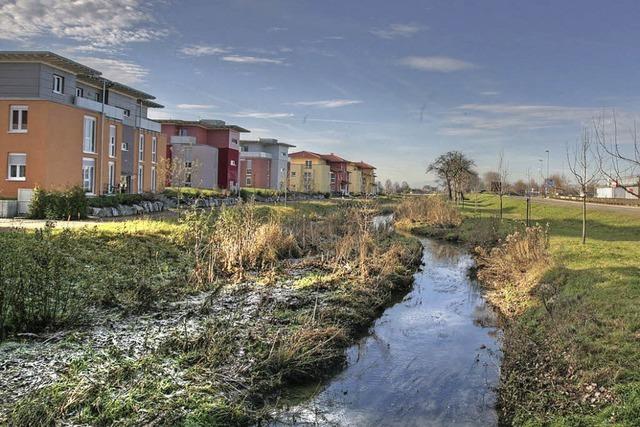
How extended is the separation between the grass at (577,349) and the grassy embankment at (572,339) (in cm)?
1

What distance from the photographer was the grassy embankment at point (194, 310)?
6086mm

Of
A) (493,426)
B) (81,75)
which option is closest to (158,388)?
(493,426)

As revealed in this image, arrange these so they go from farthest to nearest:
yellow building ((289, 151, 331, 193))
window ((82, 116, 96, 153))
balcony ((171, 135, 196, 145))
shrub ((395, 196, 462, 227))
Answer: yellow building ((289, 151, 331, 193)), balcony ((171, 135, 196, 145)), window ((82, 116, 96, 153)), shrub ((395, 196, 462, 227))

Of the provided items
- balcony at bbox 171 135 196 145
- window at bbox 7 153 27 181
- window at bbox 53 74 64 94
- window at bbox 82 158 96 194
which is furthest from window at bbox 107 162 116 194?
balcony at bbox 171 135 196 145

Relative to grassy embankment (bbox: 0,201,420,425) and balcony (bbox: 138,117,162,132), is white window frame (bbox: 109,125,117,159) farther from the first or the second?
grassy embankment (bbox: 0,201,420,425)

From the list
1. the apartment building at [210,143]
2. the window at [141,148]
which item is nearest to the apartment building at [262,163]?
the apartment building at [210,143]

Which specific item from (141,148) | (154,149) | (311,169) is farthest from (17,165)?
(311,169)

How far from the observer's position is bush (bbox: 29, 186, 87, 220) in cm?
2307

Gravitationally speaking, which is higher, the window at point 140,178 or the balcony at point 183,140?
the balcony at point 183,140

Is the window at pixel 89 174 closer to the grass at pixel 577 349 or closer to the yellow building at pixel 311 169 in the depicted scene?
the grass at pixel 577 349

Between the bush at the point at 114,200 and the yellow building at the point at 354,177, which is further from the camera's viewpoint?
the yellow building at the point at 354,177

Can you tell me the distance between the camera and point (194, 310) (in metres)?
10.0

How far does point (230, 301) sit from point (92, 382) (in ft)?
16.5

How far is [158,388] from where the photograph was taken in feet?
20.9
